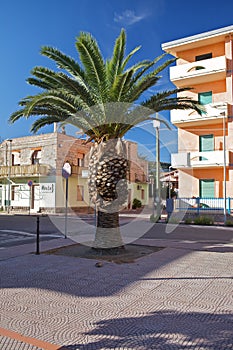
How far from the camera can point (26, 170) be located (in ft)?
97.6

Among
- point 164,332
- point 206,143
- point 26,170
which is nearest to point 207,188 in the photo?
point 206,143

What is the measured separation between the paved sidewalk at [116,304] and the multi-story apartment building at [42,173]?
67.7 feet

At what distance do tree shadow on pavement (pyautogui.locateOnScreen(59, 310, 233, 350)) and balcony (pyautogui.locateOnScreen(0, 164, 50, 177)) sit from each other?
992 inches

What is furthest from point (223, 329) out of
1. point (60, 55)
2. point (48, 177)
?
point (48, 177)

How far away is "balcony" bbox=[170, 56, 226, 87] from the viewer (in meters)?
22.2

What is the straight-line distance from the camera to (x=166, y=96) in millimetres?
9617

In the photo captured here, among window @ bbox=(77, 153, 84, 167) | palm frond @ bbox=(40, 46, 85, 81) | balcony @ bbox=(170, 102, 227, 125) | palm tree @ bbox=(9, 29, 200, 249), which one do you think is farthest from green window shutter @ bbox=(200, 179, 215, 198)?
palm frond @ bbox=(40, 46, 85, 81)

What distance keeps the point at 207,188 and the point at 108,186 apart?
635 inches

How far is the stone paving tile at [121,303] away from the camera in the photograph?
381cm

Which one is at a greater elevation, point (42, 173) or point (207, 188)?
point (42, 173)

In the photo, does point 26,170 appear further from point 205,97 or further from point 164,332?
point 164,332

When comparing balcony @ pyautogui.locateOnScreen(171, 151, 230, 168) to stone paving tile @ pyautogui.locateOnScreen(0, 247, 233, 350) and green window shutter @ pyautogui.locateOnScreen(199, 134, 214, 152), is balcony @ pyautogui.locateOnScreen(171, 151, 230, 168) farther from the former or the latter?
stone paving tile @ pyautogui.locateOnScreen(0, 247, 233, 350)

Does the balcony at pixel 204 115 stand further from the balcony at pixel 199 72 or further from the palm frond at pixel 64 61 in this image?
the palm frond at pixel 64 61

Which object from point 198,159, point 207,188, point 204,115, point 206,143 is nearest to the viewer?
point 204,115
